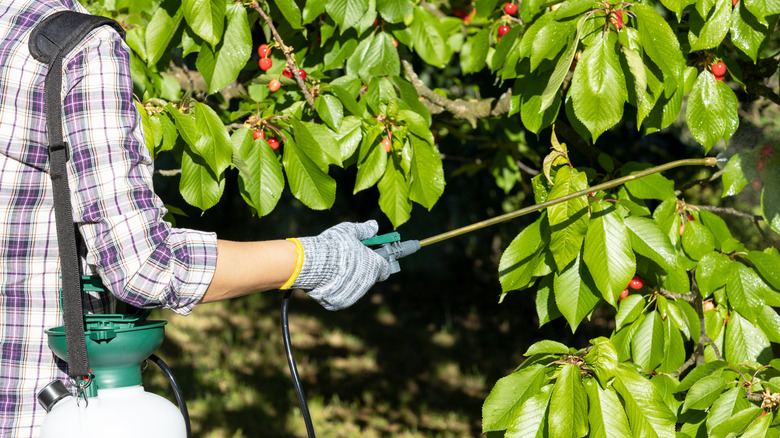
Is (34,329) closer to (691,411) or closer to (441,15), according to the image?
(691,411)

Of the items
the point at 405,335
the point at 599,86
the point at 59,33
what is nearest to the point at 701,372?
the point at 599,86

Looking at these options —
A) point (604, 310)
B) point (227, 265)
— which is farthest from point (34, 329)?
point (604, 310)

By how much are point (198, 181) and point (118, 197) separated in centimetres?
66

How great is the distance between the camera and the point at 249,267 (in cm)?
126

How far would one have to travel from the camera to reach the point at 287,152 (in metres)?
1.86

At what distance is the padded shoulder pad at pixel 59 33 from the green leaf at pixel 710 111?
135cm

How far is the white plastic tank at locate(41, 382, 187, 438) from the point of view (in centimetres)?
117

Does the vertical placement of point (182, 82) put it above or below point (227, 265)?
below

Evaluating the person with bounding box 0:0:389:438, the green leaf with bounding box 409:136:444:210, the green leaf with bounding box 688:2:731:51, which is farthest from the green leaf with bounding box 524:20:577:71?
the person with bounding box 0:0:389:438

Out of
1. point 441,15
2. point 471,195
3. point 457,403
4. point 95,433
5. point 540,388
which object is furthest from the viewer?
point 471,195

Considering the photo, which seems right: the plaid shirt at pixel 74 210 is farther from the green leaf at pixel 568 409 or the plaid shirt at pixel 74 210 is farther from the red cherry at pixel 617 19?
the red cherry at pixel 617 19

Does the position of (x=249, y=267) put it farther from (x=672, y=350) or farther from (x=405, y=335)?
(x=405, y=335)

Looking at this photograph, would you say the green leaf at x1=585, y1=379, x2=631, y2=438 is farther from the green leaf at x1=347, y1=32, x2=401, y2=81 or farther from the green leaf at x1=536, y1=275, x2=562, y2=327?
the green leaf at x1=347, y1=32, x2=401, y2=81

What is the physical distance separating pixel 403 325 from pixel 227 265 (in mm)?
5213
